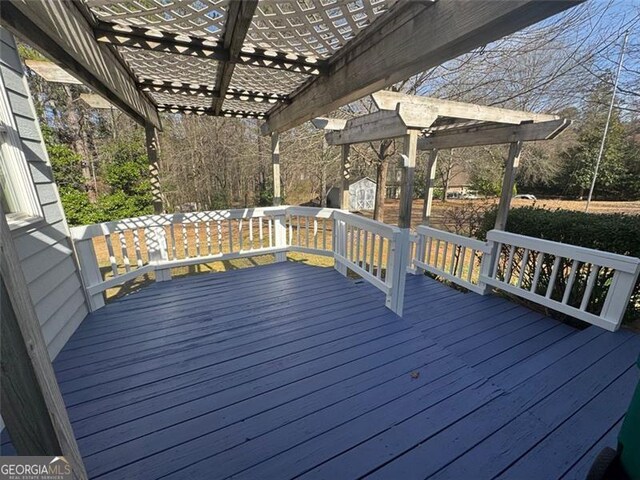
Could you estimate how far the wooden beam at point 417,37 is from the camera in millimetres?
1126

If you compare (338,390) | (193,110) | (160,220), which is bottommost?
(338,390)

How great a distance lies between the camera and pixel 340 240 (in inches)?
152

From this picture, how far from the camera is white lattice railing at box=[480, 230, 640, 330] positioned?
236cm

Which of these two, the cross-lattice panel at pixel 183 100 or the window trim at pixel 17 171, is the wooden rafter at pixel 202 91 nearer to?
the cross-lattice panel at pixel 183 100

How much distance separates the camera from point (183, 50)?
82.7 inches

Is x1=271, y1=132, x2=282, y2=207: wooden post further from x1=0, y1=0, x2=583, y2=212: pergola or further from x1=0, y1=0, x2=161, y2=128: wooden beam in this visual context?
x1=0, y1=0, x2=161, y2=128: wooden beam

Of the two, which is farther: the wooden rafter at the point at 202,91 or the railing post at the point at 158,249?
the railing post at the point at 158,249

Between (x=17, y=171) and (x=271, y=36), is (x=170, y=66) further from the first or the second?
(x=17, y=171)

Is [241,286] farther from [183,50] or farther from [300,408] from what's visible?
[183,50]

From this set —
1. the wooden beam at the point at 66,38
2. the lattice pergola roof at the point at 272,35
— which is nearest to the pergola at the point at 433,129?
the lattice pergola roof at the point at 272,35

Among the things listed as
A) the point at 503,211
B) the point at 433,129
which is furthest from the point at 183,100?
the point at 503,211

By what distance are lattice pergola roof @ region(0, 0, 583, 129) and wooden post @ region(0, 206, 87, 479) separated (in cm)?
117

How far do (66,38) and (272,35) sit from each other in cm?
119
